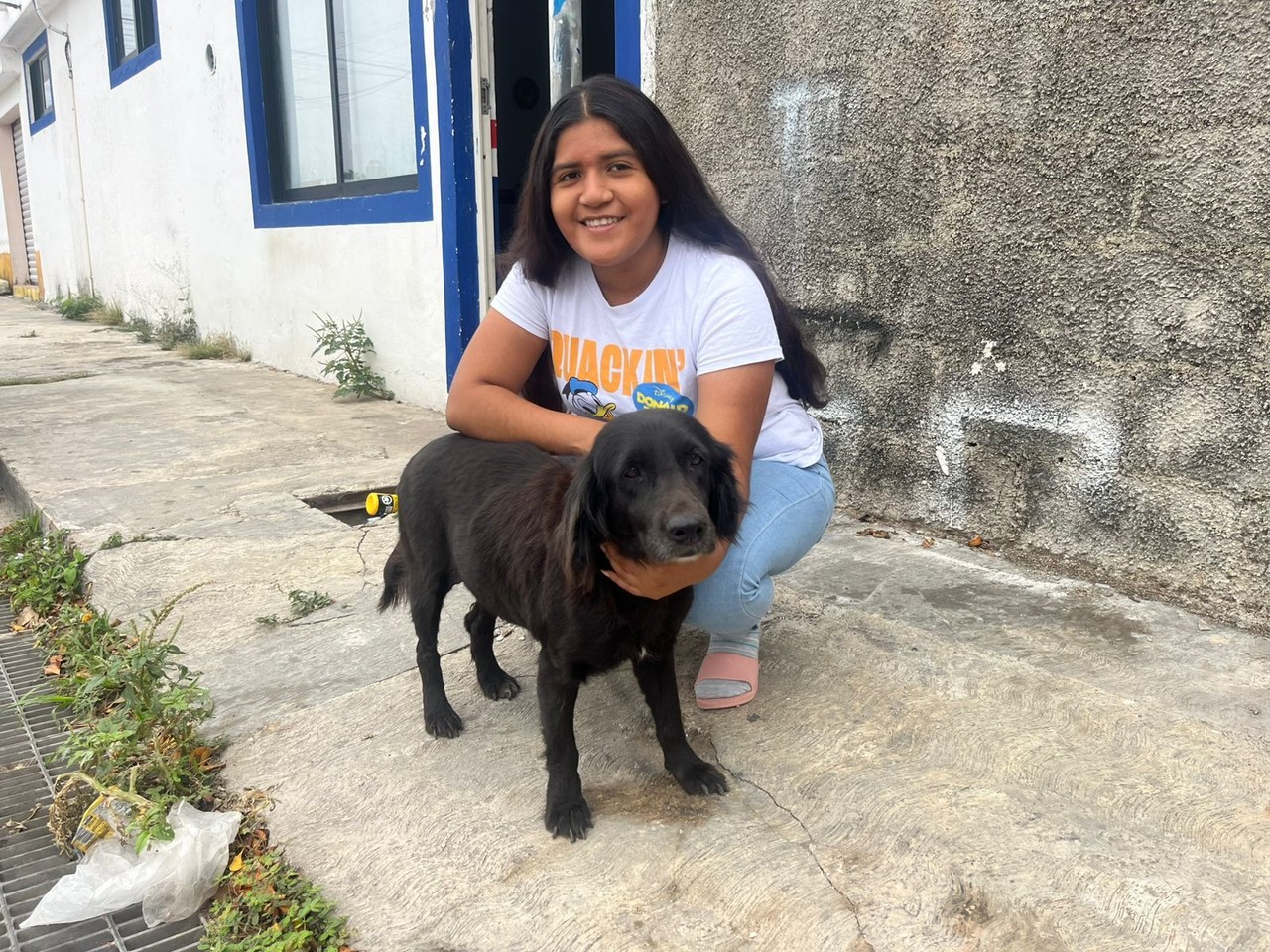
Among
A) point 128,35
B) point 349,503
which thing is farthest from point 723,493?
point 128,35

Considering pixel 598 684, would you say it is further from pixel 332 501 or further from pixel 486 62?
pixel 486 62

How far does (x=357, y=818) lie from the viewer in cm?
188

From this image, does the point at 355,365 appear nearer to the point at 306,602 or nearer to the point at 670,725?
the point at 306,602

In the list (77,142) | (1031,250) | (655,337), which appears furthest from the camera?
(77,142)

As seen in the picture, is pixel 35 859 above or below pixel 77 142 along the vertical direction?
below

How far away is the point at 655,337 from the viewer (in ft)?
7.32

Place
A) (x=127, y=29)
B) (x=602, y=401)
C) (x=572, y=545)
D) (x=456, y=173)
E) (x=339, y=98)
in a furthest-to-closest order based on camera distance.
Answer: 1. (x=127, y=29)
2. (x=339, y=98)
3. (x=456, y=173)
4. (x=602, y=401)
5. (x=572, y=545)

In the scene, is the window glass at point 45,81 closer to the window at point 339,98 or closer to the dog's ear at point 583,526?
the window at point 339,98

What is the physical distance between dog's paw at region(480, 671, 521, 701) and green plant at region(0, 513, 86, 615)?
1.80 meters

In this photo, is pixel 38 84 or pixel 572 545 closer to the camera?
pixel 572 545

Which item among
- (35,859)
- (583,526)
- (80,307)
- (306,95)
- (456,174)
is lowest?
(35,859)

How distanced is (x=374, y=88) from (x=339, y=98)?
0.55 meters

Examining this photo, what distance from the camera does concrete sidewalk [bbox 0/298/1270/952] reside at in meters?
1.56

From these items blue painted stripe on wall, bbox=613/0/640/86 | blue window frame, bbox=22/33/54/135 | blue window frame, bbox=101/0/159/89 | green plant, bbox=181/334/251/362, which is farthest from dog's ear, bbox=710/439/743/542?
blue window frame, bbox=22/33/54/135
